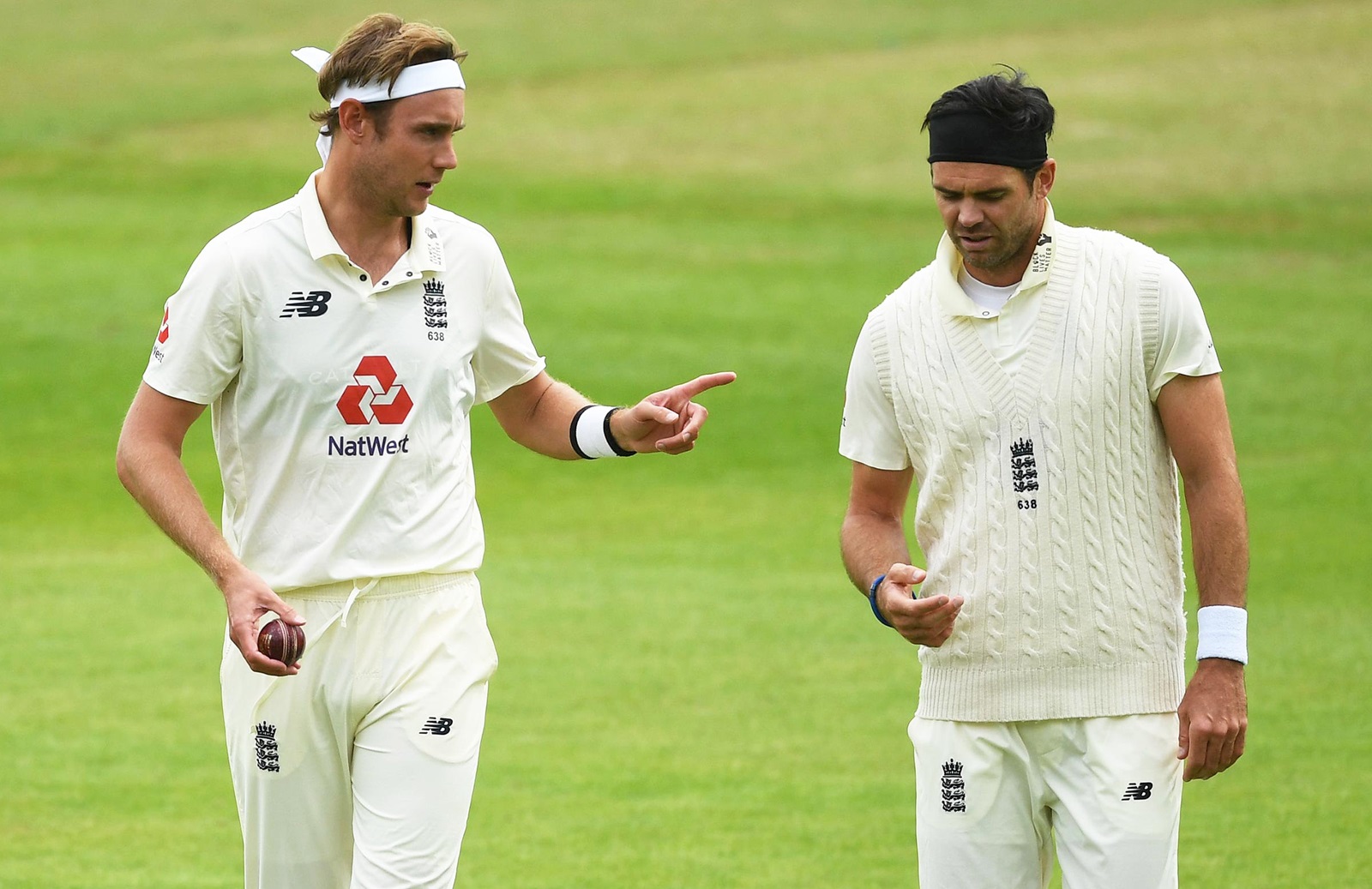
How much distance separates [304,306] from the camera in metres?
4.96

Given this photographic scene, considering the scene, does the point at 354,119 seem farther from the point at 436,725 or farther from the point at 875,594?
the point at 875,594

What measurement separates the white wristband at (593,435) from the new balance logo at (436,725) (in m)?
0.82

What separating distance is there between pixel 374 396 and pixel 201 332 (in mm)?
444

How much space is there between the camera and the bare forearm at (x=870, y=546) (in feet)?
16.0

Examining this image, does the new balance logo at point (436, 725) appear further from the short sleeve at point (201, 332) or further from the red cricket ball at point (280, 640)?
the short sleeve at point (201, 332)

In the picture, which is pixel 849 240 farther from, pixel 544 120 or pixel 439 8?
pixel 439 8

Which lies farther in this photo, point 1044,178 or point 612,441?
point 612,441

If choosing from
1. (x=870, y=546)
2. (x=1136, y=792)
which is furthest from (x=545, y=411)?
(x=1136, y=792)

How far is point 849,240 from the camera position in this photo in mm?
28906

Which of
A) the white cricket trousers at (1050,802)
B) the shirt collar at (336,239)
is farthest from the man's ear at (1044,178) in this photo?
the shirt collar at (336,239)

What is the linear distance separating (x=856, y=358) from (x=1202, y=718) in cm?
119

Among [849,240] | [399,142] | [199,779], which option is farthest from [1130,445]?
[849,240]

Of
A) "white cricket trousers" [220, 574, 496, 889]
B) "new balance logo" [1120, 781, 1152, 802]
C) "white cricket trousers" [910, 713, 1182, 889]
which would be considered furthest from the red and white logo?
"new balance logo" [1120, 781, 1152, 802]

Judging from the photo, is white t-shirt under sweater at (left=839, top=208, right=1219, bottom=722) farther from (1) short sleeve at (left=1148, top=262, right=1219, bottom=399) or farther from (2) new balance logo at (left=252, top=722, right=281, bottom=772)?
(2) new balance logo at (left=252, top=722, right=281, bottom=772)
